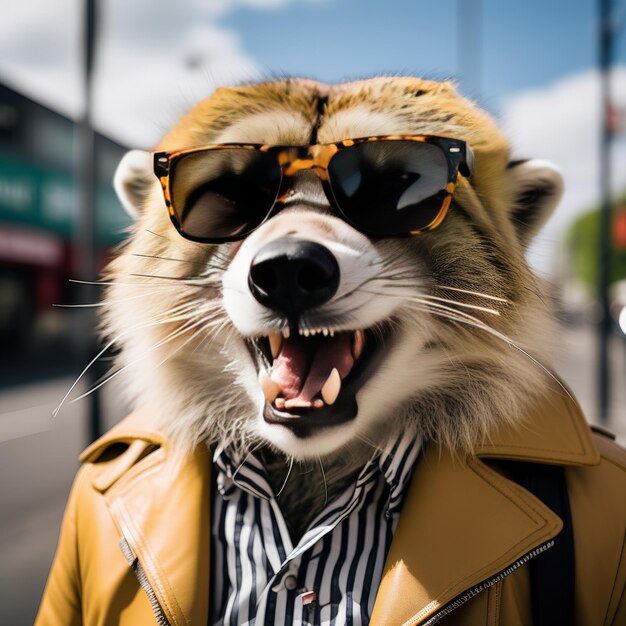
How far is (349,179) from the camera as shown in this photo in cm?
123

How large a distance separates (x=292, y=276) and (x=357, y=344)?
0.24 meters

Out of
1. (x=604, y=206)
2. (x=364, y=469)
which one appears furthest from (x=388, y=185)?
(x=604, y=206)

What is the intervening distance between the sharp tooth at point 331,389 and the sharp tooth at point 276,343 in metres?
0.15

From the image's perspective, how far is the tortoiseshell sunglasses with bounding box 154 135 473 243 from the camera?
121 centimetres

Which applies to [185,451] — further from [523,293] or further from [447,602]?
[523,293]

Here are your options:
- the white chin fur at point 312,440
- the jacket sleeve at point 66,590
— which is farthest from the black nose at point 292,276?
the jacket sleeve at point 66,590

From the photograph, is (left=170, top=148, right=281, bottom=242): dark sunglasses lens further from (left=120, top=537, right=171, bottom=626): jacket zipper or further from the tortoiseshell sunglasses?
(left=120, top=537, right=171, bottom=626): jacket zipper

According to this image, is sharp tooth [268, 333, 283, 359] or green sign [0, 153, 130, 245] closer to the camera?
sharp tooth [268, 333, 283, 359]

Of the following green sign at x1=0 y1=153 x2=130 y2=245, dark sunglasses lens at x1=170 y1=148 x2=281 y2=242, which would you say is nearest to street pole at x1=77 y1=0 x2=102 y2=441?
Result: dark sunglasses lens at x1=170 y1=148 x2=281 y2=242

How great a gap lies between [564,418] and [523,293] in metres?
0.29

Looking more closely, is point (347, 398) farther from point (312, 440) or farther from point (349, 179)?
point (349, 179)

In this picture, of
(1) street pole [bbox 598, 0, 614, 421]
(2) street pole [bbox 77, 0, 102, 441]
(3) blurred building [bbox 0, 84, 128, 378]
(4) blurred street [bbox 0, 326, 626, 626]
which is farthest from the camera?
(3) blurred building [bbox 0, 84, 128, 378]

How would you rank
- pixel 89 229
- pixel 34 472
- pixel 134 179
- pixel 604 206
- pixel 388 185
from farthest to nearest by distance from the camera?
pixel 604 206 → pixel 34 472 → pixel 89 229 → pixel 134 179 → pixel 388 185

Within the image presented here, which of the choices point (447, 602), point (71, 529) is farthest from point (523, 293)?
point (71, 529)
